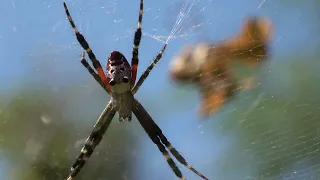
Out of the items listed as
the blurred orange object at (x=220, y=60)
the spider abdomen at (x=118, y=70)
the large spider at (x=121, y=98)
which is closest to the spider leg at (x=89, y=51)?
the large spider at (x=121, y=98)

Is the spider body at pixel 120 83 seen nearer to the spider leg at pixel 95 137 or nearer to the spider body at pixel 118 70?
the spider body at pixel 118 70

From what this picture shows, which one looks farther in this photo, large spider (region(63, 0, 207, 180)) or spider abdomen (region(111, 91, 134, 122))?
spider abdomen (region(111, 91, 134, 122))

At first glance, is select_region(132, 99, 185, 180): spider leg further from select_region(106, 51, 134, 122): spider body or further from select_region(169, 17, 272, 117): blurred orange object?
select_region(169, 17, 272, 117): blurred orange object

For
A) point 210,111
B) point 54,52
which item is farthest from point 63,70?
point 210,111

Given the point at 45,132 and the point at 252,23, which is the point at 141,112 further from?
the point at 45,132

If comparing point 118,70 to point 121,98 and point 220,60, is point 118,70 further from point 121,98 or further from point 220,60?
point 220,60

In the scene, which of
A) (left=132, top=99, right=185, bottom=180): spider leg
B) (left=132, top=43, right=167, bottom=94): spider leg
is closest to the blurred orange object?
(left=132, top=99, right=185, bottom=180): spider leg
